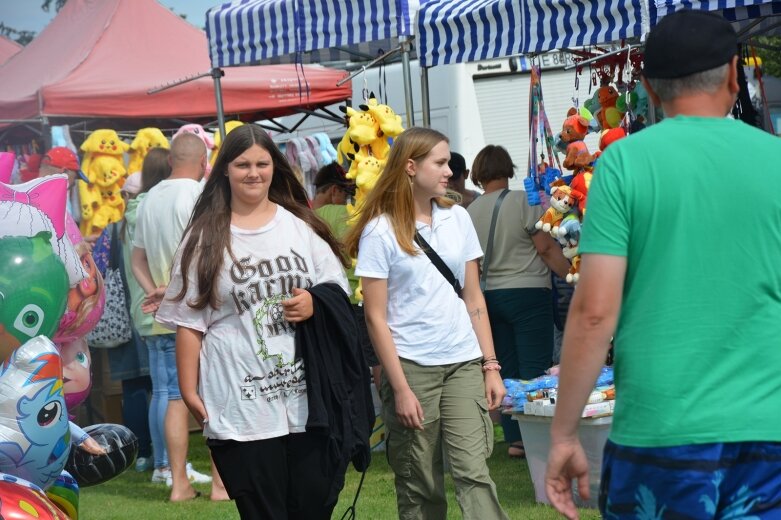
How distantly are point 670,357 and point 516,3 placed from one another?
4.56 metres

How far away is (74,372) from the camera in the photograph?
182 inches

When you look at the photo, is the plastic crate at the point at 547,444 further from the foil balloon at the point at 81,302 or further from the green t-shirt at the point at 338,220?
the foil balloon at the point at 81,302

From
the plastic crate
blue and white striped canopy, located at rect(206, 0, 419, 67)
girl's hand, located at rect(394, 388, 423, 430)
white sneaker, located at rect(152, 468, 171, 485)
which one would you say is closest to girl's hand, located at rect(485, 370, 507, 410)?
girl's hand, located at rect(394, 388, 423, 430)

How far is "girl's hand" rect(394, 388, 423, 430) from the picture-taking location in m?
4.30

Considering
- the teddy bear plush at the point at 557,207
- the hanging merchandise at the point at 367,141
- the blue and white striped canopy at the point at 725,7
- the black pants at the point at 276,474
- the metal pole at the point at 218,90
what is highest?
the blue and white striped canopy at the point at 725,7

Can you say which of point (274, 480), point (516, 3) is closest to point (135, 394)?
point (516, 3)

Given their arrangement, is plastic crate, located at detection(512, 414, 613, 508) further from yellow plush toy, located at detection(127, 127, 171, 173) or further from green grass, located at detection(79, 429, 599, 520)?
yellow plush toy, located at detection(127, 127, 171, 173)

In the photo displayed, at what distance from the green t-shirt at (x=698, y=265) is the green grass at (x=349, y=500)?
346cm

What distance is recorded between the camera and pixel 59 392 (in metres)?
3.94

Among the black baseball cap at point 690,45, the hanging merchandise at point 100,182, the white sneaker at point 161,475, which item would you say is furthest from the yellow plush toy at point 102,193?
the black baseball cap at point 690,45

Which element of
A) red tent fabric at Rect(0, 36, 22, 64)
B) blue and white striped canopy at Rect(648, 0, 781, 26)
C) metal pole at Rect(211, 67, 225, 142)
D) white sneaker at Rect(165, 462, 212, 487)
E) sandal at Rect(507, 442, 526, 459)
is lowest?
sandal at Rect(507, 442, 526, 459)

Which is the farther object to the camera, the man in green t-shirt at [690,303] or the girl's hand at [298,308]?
the girl's hand at [298,308]

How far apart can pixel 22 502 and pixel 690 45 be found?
2.41m

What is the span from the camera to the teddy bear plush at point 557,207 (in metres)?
6.41
